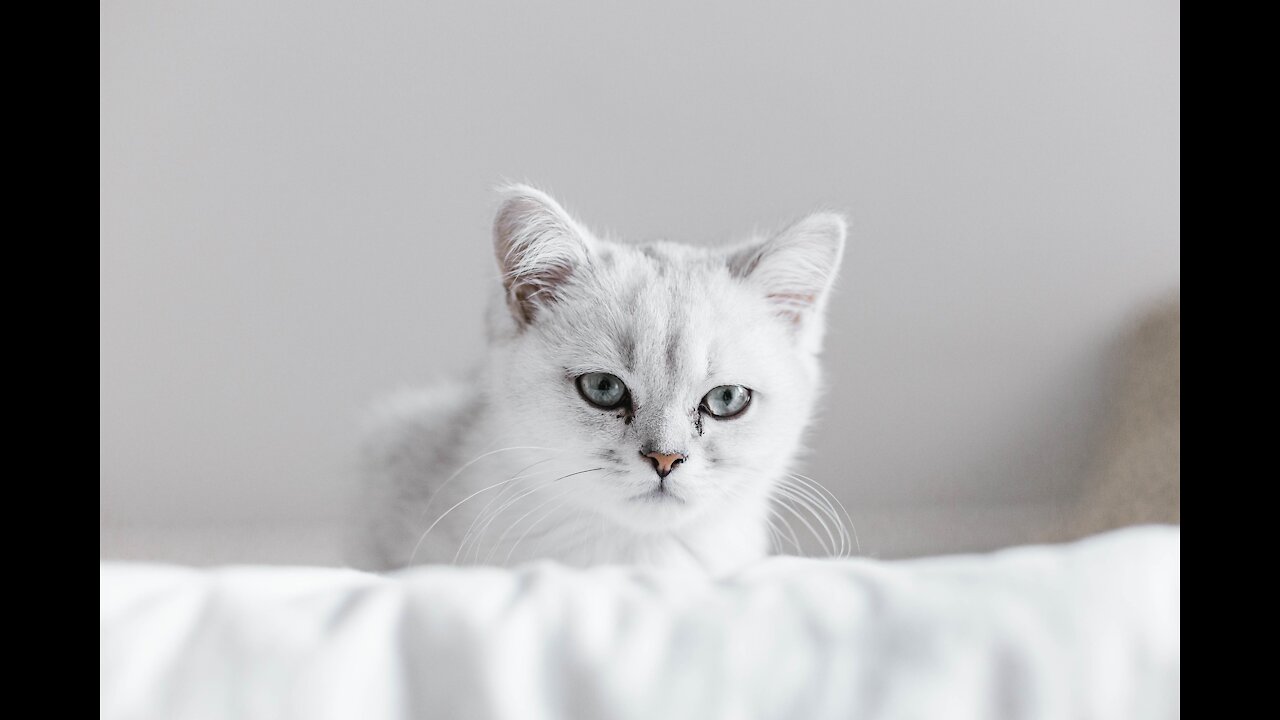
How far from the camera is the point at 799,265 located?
3.68 ft

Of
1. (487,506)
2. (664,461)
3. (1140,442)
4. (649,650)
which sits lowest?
(1140,442)

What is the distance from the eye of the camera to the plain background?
183 centimetres

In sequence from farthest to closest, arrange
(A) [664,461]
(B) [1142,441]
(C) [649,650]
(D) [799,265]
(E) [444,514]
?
(B) [1142,441], (D) [799,265], (E) [444,514], (A) [664,461], (C) [649,650]

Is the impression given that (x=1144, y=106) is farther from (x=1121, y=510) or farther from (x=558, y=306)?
(x=558, y=306)

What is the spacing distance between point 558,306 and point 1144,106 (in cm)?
157

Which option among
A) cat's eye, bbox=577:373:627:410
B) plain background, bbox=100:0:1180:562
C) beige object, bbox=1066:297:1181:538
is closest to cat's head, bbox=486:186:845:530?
cat's eye, bbox=577:373:627:410

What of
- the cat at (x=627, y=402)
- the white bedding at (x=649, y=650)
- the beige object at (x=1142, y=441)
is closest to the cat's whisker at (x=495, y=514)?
the cat at (x=627, y=402)

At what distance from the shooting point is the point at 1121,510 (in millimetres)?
1822

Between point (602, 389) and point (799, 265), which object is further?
point (799, 265)

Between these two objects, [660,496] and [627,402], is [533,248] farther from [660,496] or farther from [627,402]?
[660,496]

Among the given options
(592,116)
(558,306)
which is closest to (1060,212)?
(592,116)

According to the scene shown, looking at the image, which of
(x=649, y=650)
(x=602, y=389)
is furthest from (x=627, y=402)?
(x=649, y=650)

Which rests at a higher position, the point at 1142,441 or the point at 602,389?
the point at 602,389

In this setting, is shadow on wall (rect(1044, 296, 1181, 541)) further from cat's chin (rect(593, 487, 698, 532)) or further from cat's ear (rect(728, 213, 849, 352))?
cat's chin (rect(593, 487, 698, 532))
